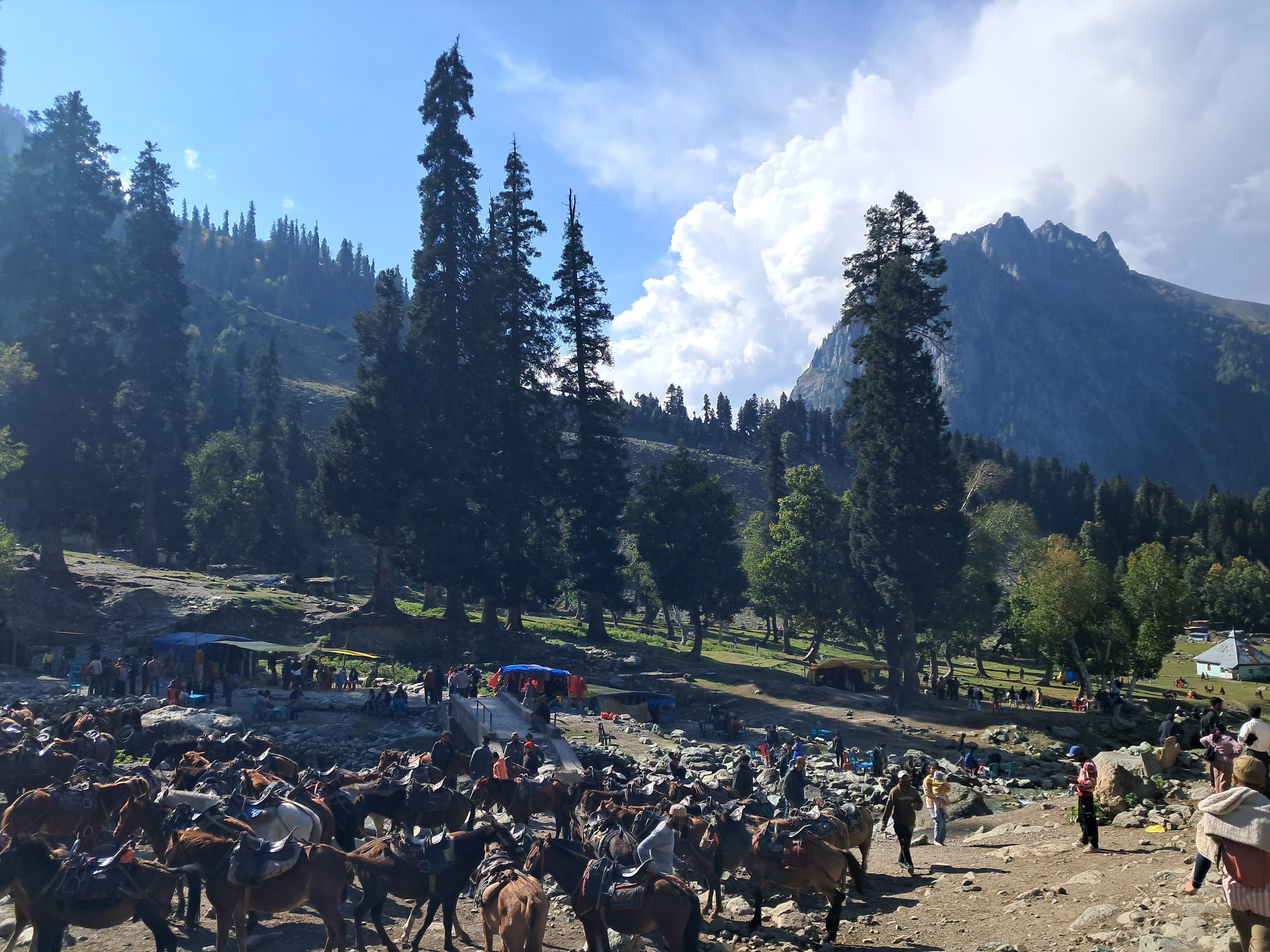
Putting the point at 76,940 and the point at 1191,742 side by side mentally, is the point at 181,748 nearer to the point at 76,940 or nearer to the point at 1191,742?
the point at 76,940

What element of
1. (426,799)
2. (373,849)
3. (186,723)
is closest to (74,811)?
(426,799)

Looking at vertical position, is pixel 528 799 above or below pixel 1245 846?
below

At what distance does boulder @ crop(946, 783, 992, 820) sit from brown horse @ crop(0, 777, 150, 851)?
17460 millimetres

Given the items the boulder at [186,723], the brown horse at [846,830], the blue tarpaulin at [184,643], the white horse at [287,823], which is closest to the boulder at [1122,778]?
the brown horse at [846,830]

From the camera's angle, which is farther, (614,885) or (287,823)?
(287,823)

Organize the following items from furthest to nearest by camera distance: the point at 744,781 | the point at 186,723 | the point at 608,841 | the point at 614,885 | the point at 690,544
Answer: the point at 690,544 < the point at 186,723 < the point at 744,781 < the point at 608,841 < the point at 614,885

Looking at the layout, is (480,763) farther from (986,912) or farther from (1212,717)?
(1212,717)

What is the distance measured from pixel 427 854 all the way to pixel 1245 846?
8.52 meters

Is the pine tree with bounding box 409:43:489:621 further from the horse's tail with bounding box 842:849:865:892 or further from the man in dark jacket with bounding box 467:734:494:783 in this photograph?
the horse's tail with bounding box 842:849:865:892

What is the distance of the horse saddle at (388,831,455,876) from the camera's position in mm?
10312

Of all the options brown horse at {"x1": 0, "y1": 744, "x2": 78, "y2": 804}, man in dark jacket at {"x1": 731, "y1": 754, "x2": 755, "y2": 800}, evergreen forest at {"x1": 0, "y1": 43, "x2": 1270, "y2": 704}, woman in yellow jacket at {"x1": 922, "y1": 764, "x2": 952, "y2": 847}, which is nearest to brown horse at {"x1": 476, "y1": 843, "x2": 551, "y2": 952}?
man in dark jacket at {"x1": 731, "y1": 754, "x2": 755, "y2": 800}

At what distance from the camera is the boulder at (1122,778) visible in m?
15.6

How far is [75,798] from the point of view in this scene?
486 inches

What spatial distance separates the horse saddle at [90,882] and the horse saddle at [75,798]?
3.86 meters
